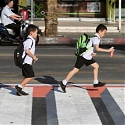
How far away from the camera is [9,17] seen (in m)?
19.4

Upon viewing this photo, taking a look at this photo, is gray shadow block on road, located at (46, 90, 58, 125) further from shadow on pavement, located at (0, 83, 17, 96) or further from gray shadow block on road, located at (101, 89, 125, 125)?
gray shadow block on road, located at (101, 89, 125, 125)

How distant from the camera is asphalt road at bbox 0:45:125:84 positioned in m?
12.4

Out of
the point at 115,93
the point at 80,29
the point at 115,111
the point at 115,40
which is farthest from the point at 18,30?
the point at 115,111

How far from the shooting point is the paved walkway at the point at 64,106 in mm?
8547

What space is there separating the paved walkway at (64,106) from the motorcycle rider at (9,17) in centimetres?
810

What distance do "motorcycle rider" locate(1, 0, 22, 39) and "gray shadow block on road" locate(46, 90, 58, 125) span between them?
28.8 feet

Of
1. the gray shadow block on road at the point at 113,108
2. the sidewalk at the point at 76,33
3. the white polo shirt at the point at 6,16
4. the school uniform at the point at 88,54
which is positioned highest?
the white polo shirt at the point at 6,16

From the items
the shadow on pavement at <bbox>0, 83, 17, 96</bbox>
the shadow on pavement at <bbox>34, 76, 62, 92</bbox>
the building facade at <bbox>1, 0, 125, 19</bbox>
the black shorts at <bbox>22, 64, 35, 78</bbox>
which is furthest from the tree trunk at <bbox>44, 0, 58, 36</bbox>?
the black shorts at <bbox>22, 64, 35, 78</bbox>

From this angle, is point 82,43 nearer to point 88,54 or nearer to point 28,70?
point 88,54

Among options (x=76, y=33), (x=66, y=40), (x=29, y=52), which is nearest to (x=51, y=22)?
(x=66, y=40)

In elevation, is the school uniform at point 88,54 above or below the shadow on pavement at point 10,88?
above

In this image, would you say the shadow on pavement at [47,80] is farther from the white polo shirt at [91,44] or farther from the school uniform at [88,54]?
the white polo shirt at [91,44]

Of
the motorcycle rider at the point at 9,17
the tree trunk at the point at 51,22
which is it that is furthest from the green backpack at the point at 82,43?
the tree trunk at the point at 51,22

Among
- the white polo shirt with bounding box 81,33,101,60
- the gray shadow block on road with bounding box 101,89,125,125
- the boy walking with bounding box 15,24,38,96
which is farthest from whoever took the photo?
the white polo shirt with bounding box 81,33,101,60
